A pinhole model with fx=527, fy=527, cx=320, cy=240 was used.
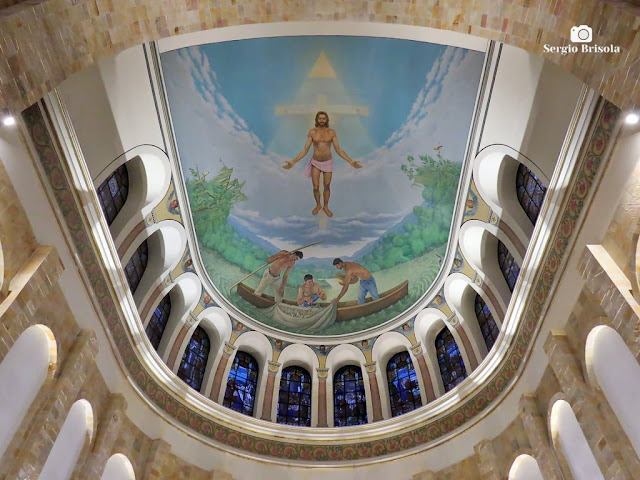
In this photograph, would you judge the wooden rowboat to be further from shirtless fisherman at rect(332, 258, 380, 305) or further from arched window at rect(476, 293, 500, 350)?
arched window at rect(476, 293, 500, 350)

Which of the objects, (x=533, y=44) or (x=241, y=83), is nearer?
(x=533, y=44)

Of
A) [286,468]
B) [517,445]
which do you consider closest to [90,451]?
[286,468]

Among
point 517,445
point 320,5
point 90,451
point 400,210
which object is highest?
point 400,210

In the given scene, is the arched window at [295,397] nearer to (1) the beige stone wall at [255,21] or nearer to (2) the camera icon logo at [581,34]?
(1) the beige stone wall at [255,21]

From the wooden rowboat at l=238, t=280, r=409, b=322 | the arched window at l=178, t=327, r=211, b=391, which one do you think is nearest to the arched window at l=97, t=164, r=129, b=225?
the arched window at l=178, t=327, r=211, b=391

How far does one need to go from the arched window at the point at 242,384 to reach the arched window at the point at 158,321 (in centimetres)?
214

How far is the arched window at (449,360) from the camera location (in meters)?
12.5

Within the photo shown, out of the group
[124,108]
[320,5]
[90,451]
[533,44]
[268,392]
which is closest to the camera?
[533,44]

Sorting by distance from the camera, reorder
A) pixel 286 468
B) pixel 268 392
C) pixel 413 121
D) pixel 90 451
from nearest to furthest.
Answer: pixel 90 451
pixel 286 468
pixel 413 121
pixel 268 392

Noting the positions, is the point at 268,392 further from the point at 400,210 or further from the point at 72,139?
the point at 72,139

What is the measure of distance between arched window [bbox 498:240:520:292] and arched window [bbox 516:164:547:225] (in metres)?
1.26

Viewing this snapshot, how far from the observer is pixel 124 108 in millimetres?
9336

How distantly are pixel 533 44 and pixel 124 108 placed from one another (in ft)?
22.1

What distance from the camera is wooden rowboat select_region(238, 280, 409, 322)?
1429 centimetres
